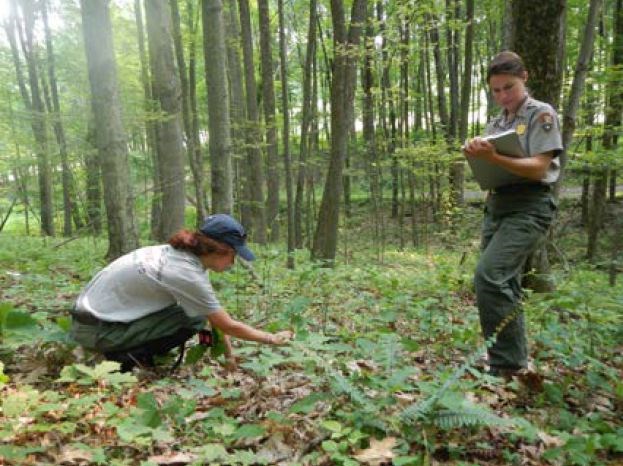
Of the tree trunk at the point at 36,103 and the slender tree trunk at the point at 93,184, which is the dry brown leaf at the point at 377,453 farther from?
the slender tree trunk at the point at 93,184

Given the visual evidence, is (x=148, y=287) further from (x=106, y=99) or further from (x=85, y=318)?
(x=106, y=99)

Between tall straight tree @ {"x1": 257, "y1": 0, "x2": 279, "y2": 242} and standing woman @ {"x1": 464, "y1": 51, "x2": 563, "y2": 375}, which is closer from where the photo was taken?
standing woman @ {"x1": 464, "y1": 51, "x2": 563, "y2": 375}

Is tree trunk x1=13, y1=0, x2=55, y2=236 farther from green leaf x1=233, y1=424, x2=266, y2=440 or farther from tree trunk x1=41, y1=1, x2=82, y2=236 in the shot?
green leaf x1=233, y1=424, x2=266, y2=440

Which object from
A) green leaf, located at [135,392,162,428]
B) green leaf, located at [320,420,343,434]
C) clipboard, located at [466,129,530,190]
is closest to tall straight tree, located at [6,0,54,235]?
green leaf, located at [135,392,162,428]

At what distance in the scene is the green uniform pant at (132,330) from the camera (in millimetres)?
3197

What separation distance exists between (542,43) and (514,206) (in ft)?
8.68

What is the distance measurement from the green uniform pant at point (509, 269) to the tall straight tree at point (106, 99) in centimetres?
422

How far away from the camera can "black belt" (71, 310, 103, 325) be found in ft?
10.5

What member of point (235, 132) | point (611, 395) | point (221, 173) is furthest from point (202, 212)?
point (235, 132)

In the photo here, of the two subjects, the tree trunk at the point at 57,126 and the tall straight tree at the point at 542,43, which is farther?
the tree trunk at the point at 57,126

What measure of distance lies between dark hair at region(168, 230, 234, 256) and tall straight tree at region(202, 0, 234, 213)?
3.53 metres

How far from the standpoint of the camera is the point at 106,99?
5.63 meters

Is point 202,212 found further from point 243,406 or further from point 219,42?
point 243,406

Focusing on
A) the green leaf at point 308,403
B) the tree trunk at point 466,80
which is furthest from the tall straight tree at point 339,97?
the green leaf at point 308,403
